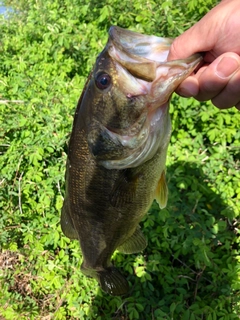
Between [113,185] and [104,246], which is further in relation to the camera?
[104,246]

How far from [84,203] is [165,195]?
17.6 inches

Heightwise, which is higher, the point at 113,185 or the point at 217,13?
the point at 217,13

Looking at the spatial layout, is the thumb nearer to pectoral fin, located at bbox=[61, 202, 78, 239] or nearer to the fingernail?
the fingernail

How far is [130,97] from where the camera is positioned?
141 centimetres

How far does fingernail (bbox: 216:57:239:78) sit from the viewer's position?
145 centimetres

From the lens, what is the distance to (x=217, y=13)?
149 cm

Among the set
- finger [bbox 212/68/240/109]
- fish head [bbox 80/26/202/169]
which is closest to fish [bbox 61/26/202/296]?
fish head [bbox 80/26/202/169]

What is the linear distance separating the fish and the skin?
0.08 m

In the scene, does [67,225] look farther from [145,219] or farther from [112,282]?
[145,219]

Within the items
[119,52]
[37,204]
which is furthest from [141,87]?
[37,204]

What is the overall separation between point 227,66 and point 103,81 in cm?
55

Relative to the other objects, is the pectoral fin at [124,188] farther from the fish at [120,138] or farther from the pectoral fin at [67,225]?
Result: the pectoral fin at [67,225]

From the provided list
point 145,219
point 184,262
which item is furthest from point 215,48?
point 184,262

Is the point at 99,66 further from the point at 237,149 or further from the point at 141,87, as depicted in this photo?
the point at 237,149
